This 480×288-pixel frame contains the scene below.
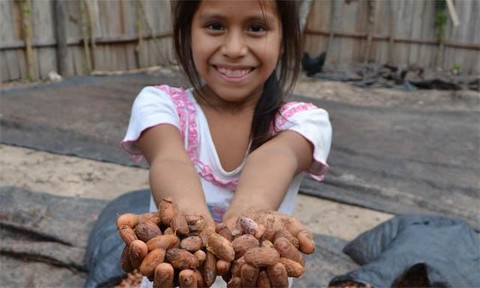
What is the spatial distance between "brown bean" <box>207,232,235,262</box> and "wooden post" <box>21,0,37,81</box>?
17.5ft

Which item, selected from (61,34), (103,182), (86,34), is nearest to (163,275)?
(103,182)

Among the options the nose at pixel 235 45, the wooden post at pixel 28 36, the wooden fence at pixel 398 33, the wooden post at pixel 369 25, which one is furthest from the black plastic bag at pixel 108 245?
the wooden fence at pixel 398 33

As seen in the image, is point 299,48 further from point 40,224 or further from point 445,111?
point 445,111

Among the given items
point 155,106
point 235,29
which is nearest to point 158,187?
point 155,106

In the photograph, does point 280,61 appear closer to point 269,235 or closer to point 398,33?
point 269,235

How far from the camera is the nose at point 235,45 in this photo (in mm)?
1256

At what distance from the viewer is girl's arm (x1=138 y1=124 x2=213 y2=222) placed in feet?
3.57

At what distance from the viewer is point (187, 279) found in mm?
811

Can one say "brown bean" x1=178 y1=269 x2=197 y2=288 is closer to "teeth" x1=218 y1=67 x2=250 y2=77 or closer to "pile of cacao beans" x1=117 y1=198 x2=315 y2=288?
"pile of cacao beans" x1=117 y1=198 x2=315 y2=288

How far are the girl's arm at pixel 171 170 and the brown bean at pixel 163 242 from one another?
0.09 m

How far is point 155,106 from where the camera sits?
4.46ft

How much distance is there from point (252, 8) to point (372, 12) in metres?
6.60

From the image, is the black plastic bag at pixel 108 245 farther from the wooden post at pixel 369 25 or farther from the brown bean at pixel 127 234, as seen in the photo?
the wooden post at pixel 369 25

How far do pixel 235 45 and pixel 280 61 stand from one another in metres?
0.25
